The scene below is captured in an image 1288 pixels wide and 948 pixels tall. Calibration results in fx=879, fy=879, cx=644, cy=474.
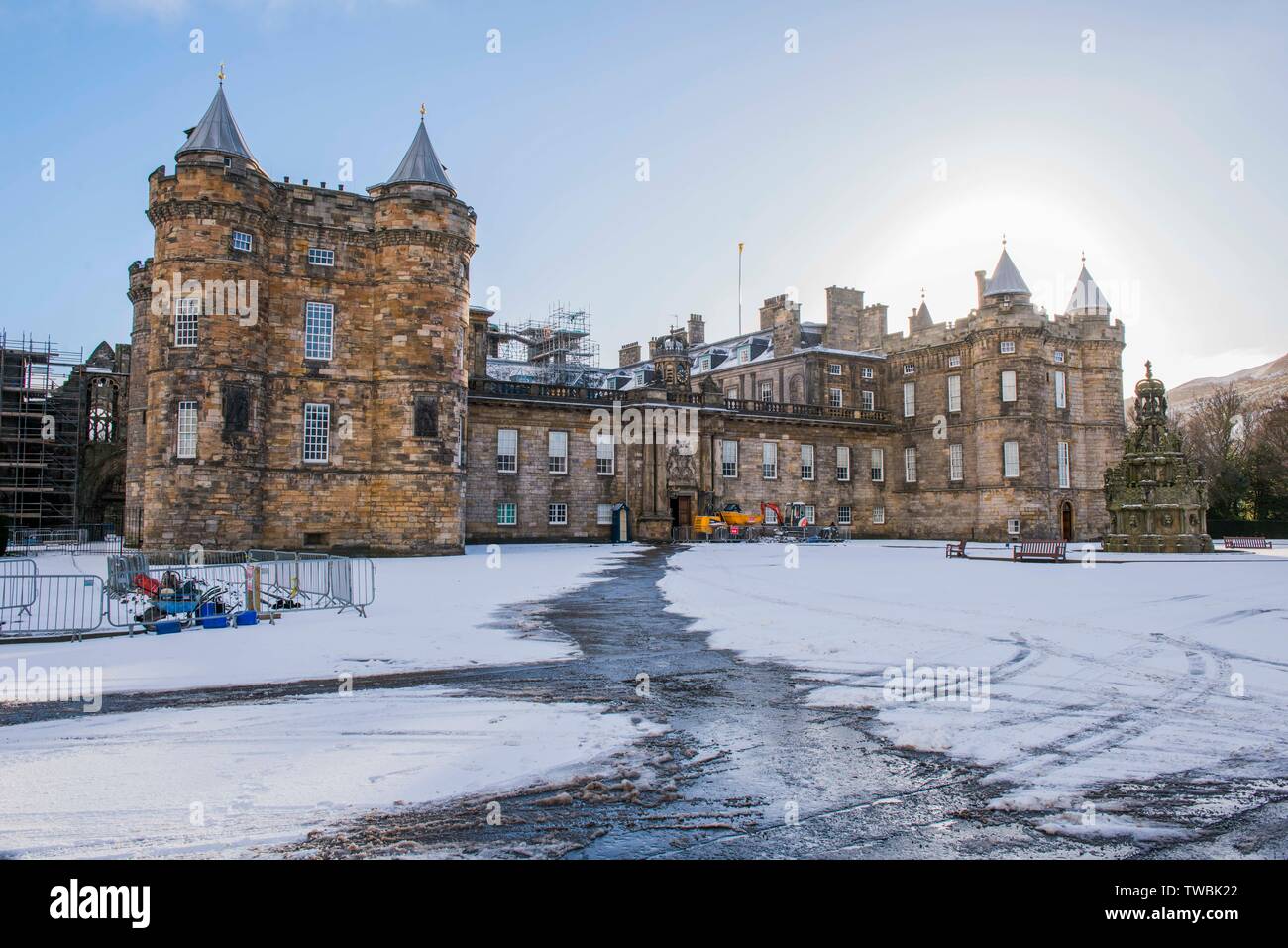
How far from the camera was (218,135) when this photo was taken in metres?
30.8

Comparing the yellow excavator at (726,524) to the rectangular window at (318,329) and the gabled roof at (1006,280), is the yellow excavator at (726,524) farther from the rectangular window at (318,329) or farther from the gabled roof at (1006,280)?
the rectangular window at (318,329)

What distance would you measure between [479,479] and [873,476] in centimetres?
2507

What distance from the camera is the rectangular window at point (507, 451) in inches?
1640

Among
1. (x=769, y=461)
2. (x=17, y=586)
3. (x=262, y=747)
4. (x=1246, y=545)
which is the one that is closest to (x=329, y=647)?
(x=262, y=747)

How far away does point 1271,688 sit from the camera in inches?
328

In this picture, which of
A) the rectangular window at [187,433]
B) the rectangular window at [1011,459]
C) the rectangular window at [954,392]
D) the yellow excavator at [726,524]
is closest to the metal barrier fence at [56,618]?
the rectangular window at [187,433]

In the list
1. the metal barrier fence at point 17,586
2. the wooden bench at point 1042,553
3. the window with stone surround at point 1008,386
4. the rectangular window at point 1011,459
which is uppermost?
the window with stone surround at point 1008,386

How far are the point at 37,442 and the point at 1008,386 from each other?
5128cm

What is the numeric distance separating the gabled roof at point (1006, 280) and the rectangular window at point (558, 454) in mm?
25087

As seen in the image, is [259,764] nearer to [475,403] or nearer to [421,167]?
[421,167]

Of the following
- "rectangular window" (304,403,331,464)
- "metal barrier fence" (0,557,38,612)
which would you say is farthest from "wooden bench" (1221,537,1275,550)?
"metal barrier fence" (0,557,38,612)

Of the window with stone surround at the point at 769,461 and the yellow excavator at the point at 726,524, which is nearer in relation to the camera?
the yellow excavator at the point at 726,524

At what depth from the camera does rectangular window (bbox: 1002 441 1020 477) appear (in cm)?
4725
